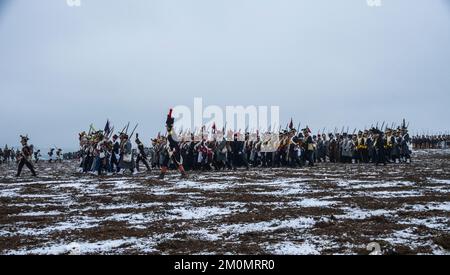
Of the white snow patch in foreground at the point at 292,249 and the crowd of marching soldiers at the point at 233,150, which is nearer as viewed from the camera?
the white snow patch in foreground at the point at 292,249

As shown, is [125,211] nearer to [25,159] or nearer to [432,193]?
[432,193]

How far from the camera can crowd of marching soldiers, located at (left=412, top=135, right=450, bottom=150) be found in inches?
2480

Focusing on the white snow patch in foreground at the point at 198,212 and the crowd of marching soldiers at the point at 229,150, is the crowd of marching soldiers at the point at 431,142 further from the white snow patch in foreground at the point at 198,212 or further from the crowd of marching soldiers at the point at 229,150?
the white snow patch in foreground at the point at 198,212

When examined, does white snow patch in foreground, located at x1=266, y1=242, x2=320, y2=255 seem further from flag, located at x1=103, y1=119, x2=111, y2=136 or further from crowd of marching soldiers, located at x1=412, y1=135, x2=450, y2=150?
crowd of marching soldiers, located at x1=412, y1=135, x2=450, y2=150

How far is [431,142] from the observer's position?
211ft

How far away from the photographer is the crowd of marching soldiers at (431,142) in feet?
207

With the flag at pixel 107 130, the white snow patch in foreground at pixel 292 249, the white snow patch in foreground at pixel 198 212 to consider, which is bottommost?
the white snow patch in foreground at pixel 292 249

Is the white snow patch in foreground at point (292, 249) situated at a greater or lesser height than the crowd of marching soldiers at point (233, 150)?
lesser

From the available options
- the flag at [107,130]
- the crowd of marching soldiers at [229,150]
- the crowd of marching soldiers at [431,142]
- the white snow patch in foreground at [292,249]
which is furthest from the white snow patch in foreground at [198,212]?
the crowd of marching soldiers at [431,142]

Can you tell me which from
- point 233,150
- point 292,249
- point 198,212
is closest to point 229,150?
point 233,150

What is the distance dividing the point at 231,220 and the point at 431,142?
63332mm

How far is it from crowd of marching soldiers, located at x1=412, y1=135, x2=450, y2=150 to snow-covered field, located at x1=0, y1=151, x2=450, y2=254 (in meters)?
55.7

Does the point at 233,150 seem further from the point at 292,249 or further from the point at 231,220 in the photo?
the point at 292,249

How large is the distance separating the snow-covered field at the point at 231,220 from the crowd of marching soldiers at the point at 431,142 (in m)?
55.7
